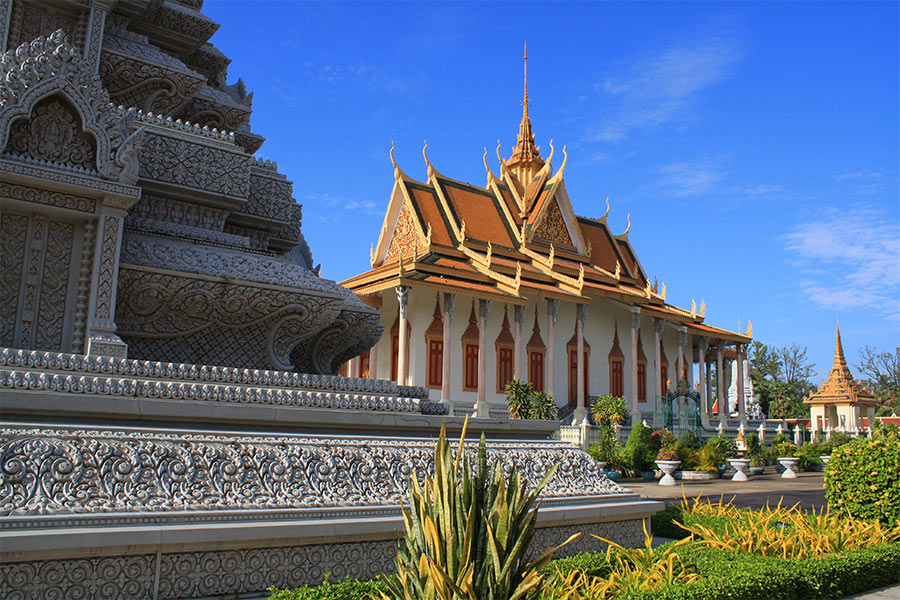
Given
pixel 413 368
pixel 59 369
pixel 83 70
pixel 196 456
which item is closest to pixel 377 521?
pixel 196 456

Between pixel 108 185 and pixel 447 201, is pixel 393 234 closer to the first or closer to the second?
pixel 447 201

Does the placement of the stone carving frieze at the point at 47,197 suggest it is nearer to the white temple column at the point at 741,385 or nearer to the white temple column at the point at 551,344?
the white temple column at the point at 551,344

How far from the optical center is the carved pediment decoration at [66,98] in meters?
4.00

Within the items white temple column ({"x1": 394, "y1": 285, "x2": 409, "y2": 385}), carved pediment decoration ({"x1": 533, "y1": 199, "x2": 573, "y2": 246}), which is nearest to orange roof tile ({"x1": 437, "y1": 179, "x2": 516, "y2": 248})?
carved pediment decoration ({"x1": 533, "y1": 199, "x2": 573, "y2": 246})

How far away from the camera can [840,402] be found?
110ft

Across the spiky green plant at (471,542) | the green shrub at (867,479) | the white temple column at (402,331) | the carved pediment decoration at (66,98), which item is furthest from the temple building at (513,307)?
the spiky green plant at (471,542)

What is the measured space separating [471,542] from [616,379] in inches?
986

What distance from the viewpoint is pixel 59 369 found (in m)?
3.48

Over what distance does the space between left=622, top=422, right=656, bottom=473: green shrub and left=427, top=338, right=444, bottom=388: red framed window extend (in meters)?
6.65

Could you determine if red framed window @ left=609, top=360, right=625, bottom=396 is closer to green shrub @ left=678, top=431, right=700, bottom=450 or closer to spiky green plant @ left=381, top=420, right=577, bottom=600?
green shrub @ left=678, top=431, right=700, bottom=450

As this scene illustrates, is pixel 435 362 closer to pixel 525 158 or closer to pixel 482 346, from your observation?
pixel 482 346

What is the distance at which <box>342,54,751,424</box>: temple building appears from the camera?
72.6ft

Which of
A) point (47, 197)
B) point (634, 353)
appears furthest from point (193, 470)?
point (634, 353)

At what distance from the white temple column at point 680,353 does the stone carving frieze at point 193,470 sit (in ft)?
Result: 83.8
